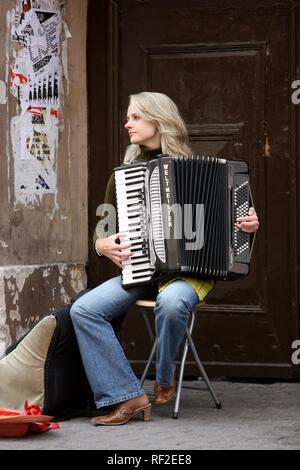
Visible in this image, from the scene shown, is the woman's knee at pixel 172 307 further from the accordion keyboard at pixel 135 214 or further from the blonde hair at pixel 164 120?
the blonde hair at pixel 164 120

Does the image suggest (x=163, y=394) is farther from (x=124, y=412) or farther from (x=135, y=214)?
Result: (x=135, y=214)

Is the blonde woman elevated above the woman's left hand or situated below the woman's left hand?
below

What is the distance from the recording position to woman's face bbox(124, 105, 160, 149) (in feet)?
19.2

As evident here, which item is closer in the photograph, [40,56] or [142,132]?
[142,132]

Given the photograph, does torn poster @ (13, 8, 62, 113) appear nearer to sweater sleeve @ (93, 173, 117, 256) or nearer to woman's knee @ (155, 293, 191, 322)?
sweater sleeve @ (93, 173, 117, 256)

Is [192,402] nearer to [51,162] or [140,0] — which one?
[51,162]

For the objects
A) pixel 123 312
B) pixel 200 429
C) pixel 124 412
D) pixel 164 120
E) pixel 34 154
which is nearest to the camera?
pixel 200 429

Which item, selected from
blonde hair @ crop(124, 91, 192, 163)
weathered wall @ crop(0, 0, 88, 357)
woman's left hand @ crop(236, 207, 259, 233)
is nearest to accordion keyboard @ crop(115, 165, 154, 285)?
blonde hair @ crop(124, 91, 192, 163)

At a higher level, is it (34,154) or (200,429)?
(34,154)

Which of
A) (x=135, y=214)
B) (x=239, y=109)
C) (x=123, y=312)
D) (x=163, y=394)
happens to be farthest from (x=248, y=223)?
(x=239, y=109)

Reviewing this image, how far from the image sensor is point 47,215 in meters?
6.74

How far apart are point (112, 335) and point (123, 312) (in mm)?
194
